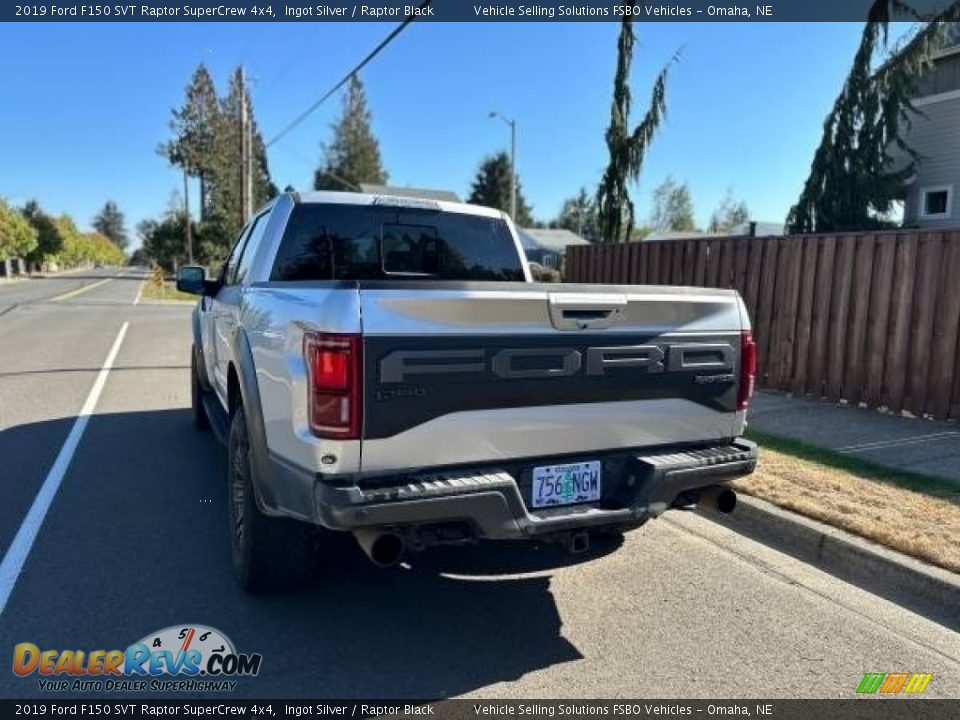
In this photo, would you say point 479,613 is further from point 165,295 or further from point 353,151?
point 353,151

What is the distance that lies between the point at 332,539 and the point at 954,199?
18.1m

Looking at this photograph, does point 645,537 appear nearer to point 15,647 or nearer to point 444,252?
point 444,252

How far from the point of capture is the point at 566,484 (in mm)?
3295

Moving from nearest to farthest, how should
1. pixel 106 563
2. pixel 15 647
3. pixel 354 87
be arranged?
pixel 15 647 → pixel 106 563 → pixel 354 87

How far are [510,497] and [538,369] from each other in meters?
0.55

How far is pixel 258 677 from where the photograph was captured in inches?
121

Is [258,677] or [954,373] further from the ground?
[954,373]

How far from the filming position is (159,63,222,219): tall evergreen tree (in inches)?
2445

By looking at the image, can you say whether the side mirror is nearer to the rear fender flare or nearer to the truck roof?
the truck roof

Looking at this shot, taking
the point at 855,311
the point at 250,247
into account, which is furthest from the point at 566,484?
the point at 855,311

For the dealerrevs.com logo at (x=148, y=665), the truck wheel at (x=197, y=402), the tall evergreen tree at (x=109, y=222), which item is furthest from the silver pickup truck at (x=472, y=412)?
the tall evergreen tree at (x=109, y=222)

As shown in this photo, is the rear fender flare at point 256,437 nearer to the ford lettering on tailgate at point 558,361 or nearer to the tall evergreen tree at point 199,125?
the ford lettering on tailgate at point 558,361

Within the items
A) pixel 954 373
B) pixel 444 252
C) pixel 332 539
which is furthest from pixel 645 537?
pixel 954 373
